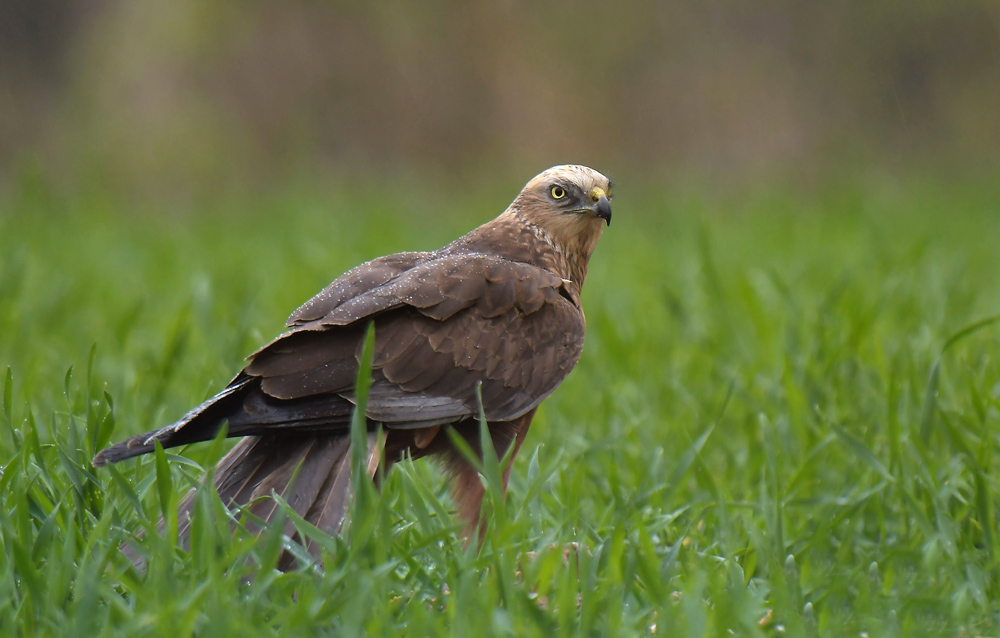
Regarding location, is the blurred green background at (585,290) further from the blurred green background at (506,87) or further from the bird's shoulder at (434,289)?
the bird's shoulder at (434,289)

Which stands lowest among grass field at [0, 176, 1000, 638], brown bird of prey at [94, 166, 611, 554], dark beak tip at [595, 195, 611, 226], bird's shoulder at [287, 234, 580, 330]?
grass field at [0, 176, 1000, 638]

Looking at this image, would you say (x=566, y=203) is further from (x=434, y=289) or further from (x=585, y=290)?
(x=585, y=290)

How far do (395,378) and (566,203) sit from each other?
1.16 m

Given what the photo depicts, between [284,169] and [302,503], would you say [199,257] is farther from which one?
[302,503]

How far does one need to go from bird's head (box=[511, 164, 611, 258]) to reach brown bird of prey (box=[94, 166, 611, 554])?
29 cm

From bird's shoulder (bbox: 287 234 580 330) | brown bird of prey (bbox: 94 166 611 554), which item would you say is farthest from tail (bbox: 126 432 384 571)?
bird's shoulder (bbox: 287 234 580 330)

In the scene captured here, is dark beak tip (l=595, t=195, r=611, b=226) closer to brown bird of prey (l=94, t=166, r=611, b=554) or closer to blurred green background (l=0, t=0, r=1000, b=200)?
brown bird of prey (l=94, t=166, r=611, b=554)

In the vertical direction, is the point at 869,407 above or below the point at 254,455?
below

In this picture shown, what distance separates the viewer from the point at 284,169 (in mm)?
11125

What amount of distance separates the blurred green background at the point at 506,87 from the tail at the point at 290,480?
812cm

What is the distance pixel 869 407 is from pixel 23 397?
11.0 ft

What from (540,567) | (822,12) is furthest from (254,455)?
(822,12)

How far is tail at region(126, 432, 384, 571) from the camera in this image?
2801mm

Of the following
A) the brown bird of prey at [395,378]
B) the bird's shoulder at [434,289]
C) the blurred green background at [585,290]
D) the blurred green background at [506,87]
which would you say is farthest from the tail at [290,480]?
the blurred green background at [506,87]
